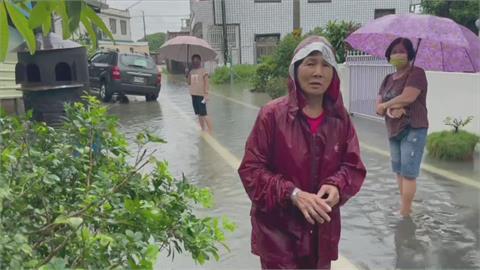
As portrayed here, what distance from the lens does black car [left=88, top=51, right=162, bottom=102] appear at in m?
17.8

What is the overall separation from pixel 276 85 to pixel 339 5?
636 inches

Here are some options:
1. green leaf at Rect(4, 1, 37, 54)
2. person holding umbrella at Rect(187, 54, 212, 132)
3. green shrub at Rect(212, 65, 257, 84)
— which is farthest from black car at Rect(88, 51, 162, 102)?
green leaf at Rect(4, 1, 37, 54)

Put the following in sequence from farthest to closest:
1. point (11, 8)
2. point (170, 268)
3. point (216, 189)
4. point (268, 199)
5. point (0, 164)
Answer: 1. point (216, 189)
2. point (170, 268)
3. point (268, 199)
4. point (0, 164)
5. point (11, 8)

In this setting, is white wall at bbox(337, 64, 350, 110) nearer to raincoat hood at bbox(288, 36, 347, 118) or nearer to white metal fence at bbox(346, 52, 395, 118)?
white metal fence at bbox(346, 52, 395, 118)

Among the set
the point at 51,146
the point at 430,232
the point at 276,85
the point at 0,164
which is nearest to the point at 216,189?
the point at 430,232

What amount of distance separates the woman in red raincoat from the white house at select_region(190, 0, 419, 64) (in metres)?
27.9

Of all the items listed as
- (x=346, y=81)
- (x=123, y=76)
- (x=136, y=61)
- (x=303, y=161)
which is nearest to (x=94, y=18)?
(x=303, y=161)

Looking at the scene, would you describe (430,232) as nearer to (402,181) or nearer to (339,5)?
(402,181)

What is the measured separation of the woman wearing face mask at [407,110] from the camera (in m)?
4.79

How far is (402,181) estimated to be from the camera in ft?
16.4

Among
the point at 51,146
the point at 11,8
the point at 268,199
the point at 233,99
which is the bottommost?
the point at 233,99

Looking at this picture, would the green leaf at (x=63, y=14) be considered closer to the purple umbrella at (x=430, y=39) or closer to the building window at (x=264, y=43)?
the purple umbrella at (x=430, y=39)


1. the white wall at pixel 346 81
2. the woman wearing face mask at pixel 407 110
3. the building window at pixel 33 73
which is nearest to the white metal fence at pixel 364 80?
the white wall at pixel 346 81

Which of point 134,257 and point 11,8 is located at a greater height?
point 11,8
